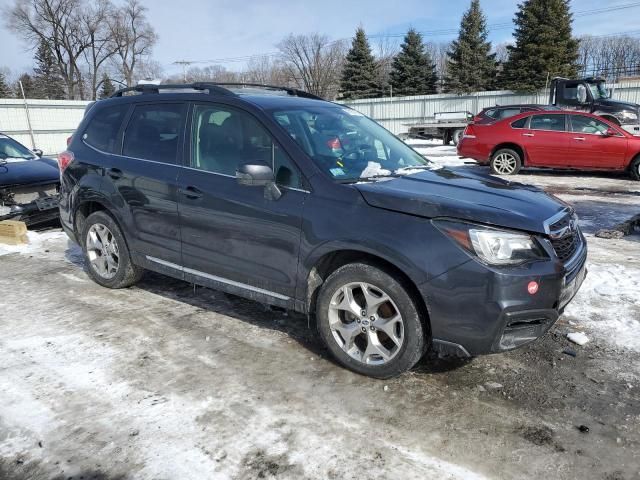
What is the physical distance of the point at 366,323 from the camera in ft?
10.7

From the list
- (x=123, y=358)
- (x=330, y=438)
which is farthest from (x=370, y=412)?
(x=123, y=358)

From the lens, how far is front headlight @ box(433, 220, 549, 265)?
2846 millimetres

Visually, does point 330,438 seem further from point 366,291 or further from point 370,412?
point 366,291

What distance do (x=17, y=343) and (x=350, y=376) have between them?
8.55 ft

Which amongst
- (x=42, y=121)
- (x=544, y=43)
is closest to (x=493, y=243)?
(x=42, y=121)

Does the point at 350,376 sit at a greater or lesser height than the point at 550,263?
lesser

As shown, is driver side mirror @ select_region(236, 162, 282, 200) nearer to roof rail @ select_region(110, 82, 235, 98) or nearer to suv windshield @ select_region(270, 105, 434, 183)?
suv windshield @ select_region(270, 105, 434, 183)

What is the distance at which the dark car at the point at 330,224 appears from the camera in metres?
2.90

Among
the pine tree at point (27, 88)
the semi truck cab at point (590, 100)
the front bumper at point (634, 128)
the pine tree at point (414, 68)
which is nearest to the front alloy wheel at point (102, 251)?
the front bumper at point (634, 128)

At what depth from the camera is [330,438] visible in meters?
2.71

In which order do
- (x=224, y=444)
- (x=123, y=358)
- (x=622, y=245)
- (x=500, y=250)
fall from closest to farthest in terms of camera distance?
1. (x=224, y=444)
2. (x=500, y=250)
3. (x=123, y=358)
4. (x=622, y=245)

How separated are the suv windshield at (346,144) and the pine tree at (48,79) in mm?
59405

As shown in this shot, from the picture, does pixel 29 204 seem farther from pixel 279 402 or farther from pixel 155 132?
pixel 279 402

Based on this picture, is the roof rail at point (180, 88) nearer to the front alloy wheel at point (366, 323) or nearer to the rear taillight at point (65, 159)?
the rear taillight at point (65, 159)
